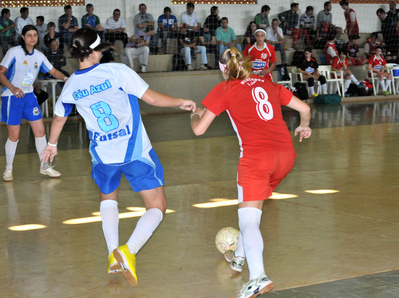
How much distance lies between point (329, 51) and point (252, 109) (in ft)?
50.9

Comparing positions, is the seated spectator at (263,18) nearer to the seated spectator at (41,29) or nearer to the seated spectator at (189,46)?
the seated spectator at (189,46)

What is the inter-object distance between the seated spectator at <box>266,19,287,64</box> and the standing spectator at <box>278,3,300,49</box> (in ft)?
2.94

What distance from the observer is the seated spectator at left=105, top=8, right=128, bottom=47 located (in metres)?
16.4

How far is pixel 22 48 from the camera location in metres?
7.26

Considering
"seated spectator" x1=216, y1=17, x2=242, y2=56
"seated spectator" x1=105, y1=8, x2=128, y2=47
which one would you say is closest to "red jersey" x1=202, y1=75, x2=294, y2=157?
"seated spectator" x1=105, y1=8, x2=128, y2=47

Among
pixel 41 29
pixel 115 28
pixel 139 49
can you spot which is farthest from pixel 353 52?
pixel 41 29

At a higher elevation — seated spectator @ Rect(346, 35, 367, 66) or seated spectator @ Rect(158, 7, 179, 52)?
seated spectator @ Rect(158, 7, 179, 52)

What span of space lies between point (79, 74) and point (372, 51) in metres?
17.5

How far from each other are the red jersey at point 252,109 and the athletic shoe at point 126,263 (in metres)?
0.99

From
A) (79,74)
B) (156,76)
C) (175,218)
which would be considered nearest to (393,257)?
(175,218)

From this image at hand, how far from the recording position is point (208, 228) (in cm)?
523

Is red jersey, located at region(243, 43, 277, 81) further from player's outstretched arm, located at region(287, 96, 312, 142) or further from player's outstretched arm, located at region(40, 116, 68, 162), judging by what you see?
player's outstretched arm, located at region(40, 116, 68, 162)

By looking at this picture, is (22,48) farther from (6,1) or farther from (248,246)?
(6,1)

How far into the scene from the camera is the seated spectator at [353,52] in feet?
64.1
